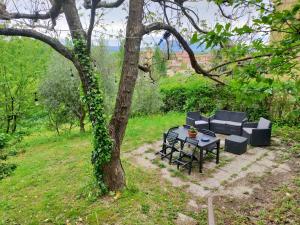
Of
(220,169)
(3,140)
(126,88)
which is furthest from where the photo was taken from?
(220,169)

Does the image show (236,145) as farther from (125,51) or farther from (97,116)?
(125,51)

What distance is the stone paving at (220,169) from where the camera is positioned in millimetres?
7258

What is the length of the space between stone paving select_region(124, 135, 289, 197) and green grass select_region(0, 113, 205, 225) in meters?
0.41

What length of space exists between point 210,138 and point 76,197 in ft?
14.2

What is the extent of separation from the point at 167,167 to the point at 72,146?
5286mm

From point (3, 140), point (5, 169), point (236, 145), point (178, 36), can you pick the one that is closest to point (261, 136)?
point (236, 145)

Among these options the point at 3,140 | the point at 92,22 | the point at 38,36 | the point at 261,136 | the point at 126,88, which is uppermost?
the point at 92,22

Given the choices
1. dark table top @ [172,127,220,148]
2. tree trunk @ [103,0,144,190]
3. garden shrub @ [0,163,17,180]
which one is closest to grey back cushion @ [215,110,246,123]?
dark table top @ [172,127,220,148]

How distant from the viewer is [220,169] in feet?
27.5

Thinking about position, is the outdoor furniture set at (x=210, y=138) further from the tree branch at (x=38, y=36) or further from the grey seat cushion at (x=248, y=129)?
the tree branch at (x=38, y=36)

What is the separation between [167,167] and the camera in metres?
8.53

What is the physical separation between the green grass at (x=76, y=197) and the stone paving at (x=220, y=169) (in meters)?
0.41

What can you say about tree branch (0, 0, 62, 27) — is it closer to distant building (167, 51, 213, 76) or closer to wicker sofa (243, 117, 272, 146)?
Answer: distant building (167, 51, 213, 76)

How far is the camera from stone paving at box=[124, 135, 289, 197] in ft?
23.8
